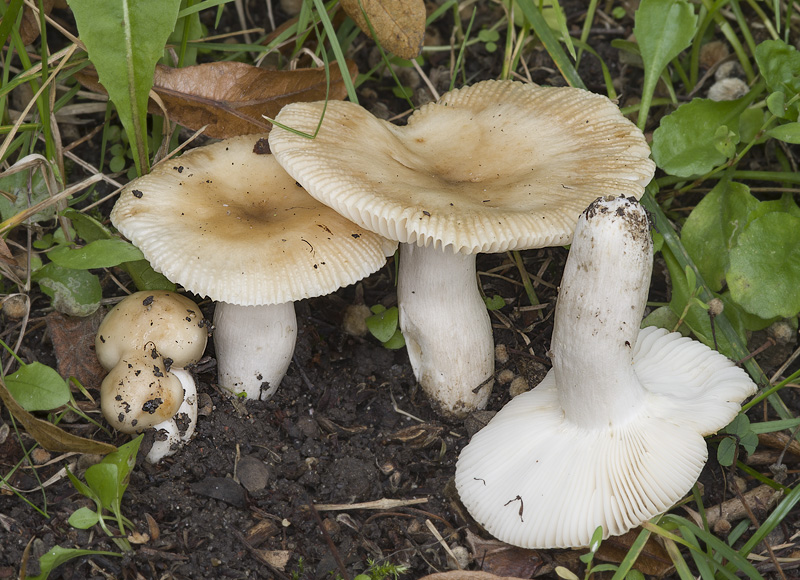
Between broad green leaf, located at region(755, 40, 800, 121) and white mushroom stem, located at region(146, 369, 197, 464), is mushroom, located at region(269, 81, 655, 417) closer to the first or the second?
broad green leaf, located at region(755, 40, 800, 121)

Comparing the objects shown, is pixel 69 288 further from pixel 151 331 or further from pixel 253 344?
pixel 253 344

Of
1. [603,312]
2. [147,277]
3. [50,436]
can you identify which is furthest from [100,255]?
[603,312]

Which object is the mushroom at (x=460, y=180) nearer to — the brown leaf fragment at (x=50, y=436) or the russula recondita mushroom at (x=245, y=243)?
the russula recondita mushroom at (x=245, y=243)

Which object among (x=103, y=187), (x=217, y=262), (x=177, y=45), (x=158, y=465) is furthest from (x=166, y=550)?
(x=177, y=45)

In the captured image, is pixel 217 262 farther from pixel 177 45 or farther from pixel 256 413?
pixel 177 45

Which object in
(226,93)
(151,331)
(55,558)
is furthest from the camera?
(226,93)
